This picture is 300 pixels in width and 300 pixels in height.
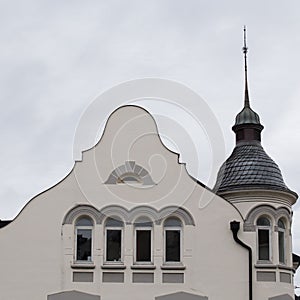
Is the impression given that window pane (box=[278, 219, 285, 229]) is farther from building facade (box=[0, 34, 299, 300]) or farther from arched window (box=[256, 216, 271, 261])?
arched window (box=[256, 216, 271, 261])

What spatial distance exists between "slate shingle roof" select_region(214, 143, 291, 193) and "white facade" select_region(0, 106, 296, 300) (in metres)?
0.35

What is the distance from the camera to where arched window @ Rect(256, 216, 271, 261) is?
77.4ft

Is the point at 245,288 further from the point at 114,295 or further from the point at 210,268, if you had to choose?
the point at 114,295

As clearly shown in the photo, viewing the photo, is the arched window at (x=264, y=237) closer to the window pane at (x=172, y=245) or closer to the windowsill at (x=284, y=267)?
the windowsill at (x=284, y=267)

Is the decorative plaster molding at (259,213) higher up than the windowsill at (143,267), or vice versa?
the decorative plaster molding at (259,213)

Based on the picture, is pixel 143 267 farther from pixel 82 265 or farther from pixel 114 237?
pixel 82 265

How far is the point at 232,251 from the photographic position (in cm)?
2312

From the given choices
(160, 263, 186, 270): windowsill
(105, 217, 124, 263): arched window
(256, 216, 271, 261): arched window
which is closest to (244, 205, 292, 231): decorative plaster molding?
(256, 216, 271, 261): arched window

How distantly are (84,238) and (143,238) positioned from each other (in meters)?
1.85

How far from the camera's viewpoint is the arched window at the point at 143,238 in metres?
23.3

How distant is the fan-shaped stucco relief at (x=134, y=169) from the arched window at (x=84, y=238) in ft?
2.72

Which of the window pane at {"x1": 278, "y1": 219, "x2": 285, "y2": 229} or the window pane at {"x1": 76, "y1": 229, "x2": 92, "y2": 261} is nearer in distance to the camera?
the window pane at {"x1": 76, "y1": 229, "x2": 92, "y2": 261}

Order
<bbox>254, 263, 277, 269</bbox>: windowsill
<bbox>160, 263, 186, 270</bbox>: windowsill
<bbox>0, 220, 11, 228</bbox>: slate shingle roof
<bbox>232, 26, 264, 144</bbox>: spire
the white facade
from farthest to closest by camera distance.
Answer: <bbox>232, 26, 264, 144</bbox>: spire, <bbox>0, 220, 11, 228</bbox>: slate shingle roof, <bbox>254, 263, 277, 269</bbox>: windowsill, <bbox>160, 263, 186, 270</bbox>: windowsill, the white facade

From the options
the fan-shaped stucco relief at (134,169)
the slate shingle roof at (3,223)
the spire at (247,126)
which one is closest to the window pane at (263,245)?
the fan-shaped stucco relief at (134,169)
